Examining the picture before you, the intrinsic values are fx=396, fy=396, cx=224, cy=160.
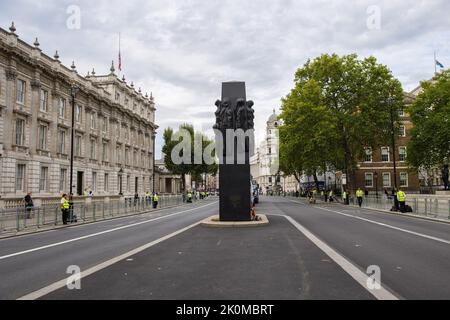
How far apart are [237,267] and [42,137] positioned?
34282mm

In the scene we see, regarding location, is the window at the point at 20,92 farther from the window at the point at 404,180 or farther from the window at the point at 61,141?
the window at the point at 404,180

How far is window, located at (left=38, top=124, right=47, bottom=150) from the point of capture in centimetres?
3706

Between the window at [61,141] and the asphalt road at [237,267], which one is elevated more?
the window at [61,141]

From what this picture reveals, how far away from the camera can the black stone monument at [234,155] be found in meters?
17.9

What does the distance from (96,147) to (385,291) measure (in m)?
47.3

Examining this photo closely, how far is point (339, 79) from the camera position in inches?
1839

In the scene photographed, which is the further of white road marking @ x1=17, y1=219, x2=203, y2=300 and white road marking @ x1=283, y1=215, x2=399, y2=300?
white road marking @ x1=17, y1=219, x2=203, y2=300

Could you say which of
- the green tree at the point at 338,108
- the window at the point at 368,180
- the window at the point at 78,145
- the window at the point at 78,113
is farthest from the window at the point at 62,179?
the window at the point at 368,180

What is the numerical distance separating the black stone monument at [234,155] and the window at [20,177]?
22.7m

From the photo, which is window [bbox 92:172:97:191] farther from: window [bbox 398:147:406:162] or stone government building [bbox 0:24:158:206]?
window [bbox 398:147:406:162]

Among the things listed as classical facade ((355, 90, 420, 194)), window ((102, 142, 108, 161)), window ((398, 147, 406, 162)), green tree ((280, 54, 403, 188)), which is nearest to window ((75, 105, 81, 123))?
window ((102, 142, 108, 161))

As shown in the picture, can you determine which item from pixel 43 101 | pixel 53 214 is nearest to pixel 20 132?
pixel 43 101

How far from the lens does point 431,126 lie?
143 ft
